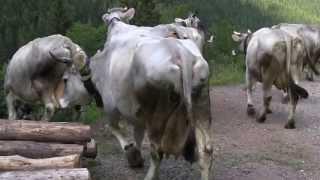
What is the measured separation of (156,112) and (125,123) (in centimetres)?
187

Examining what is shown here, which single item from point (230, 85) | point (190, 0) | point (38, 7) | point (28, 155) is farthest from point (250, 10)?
point (28, 155)

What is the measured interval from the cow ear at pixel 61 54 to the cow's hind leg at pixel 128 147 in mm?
1167

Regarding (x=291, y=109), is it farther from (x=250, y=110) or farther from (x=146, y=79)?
(x=146, y=79)

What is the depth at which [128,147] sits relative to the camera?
988 cm

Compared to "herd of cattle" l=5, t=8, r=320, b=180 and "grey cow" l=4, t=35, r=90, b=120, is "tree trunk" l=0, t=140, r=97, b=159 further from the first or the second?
"grey cow" l=4, t=35, r=90, b=120

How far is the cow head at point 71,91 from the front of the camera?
10853 mm

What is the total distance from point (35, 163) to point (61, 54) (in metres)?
2.67

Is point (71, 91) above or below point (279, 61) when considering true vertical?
above

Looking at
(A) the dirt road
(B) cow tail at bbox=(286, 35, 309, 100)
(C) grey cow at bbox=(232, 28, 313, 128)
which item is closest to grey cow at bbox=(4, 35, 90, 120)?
(A) the dirt road

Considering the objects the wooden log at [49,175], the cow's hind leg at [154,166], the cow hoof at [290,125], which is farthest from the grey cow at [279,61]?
the wooden log at [49,175]

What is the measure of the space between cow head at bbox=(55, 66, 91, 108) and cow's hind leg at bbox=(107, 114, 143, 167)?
117 cm

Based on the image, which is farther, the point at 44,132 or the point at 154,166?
the point at 44,132

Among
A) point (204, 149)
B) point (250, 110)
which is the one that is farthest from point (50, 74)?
point (250, 110)

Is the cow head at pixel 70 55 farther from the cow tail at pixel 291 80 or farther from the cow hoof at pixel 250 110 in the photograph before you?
the cow hoof at pixel 250 110
